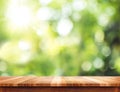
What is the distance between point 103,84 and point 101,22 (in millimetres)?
846

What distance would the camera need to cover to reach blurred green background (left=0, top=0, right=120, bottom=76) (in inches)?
85.8

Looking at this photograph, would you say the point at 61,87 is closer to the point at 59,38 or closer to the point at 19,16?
the point at 59,38

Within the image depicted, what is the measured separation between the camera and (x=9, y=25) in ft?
7.20

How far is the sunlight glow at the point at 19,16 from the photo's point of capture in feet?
7.20

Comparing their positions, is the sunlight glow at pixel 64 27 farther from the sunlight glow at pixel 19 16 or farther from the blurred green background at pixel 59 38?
the sunlight glow at pixel 19 16

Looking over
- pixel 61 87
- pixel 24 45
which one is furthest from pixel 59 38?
pixel 61 87

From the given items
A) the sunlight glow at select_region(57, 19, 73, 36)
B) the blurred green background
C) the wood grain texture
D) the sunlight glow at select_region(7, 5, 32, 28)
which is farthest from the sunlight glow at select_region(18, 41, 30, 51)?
the wood grain texture

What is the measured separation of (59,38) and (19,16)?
387mm

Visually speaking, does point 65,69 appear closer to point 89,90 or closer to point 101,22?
point 101,22

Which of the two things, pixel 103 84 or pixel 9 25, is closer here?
pixel 103 84

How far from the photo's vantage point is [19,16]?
86.8 inches

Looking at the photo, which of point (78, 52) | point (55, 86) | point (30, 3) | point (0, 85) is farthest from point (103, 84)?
point (30, 3)

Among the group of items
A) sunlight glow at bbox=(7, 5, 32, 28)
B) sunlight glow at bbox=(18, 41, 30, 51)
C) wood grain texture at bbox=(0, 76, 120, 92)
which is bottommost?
wood grain texture at bbox=(0, 76, 120, 92)

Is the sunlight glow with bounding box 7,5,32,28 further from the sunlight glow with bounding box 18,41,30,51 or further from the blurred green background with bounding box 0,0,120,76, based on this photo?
the sunlight glow with bounding box 18,41,30,51
